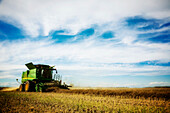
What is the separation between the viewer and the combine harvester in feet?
62.5

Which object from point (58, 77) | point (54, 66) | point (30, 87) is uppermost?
point (54, 66)

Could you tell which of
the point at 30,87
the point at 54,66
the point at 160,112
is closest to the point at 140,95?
the point at 160,112

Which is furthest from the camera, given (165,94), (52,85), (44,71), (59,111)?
(44,71)

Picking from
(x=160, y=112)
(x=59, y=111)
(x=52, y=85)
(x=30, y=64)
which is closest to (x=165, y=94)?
(x=160, y=112)

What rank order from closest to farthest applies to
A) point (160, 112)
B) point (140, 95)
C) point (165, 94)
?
point (160, 112)
point (165, 94)
point (140, 95)

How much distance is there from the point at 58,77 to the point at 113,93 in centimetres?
1023

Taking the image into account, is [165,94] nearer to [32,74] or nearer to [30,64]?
[32,74]

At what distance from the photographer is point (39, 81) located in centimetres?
1994

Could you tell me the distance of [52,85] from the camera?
63.3ft

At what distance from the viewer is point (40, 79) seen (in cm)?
1998

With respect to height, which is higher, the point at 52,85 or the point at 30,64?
the point at 30,64

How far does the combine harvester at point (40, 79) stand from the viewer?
19059mm

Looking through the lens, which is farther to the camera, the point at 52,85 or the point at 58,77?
the point at 58,77

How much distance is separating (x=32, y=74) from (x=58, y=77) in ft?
13.2
